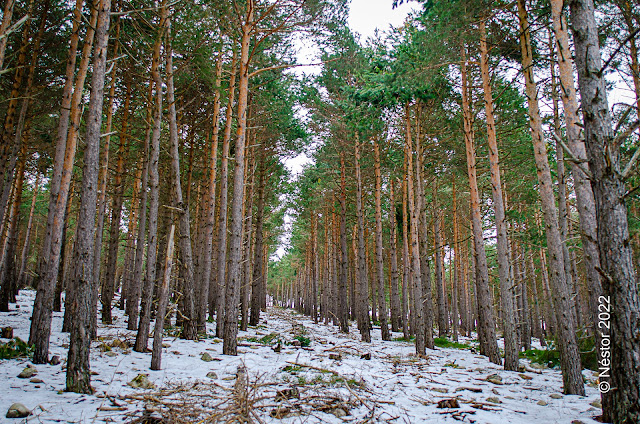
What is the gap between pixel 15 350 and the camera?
5762 mm

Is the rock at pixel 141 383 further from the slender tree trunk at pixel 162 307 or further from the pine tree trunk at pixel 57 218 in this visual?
the pine tree trunk at pixel 57 218

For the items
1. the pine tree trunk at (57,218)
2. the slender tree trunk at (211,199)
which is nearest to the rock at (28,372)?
the pine tree trunk at (57,218)

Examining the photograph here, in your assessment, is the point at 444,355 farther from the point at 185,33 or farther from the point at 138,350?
the point at 185,33

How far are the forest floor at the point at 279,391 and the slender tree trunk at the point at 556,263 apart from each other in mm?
426

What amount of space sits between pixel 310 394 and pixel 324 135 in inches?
472

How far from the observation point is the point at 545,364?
29.8 ft

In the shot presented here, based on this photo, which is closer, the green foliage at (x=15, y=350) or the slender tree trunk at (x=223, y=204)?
the green foliage at (x=15, y=350)

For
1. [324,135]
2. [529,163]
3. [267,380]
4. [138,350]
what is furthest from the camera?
[324,135]

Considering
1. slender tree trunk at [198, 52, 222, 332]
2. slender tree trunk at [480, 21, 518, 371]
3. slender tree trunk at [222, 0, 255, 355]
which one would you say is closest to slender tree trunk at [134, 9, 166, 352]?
slender tree trunk at [222, 0, 255, 355]

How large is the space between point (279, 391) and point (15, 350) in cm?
533

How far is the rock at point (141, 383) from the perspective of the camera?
4.49 meters

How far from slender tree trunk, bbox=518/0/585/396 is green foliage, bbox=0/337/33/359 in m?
9.30

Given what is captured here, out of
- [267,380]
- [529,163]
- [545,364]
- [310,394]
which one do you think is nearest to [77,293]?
[267,380]

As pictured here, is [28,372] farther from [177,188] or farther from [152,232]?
[177,188]
